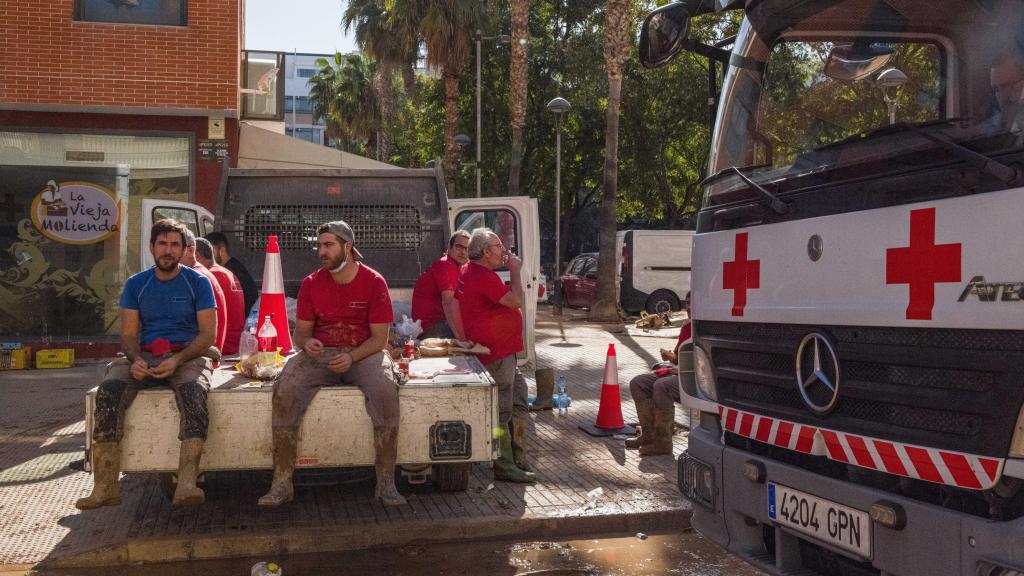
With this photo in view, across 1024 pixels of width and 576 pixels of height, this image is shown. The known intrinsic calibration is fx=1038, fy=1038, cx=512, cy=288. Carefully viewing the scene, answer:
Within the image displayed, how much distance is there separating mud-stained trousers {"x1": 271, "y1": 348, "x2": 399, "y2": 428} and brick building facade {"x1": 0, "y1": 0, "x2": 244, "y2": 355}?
9.65 metres

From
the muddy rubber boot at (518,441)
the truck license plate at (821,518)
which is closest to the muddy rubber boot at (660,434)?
the muddy rubber boot at (518,441)

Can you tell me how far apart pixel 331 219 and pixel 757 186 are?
19.6 ft

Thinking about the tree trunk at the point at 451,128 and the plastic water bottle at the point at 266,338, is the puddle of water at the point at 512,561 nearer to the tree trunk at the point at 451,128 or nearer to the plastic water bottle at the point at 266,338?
the plastic water bottle at the point at 266,338

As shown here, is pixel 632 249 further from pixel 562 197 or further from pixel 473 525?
pixel 473 525

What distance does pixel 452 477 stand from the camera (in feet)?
23.3

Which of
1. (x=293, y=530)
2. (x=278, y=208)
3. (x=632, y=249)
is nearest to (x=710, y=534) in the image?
(x=293, y=530)

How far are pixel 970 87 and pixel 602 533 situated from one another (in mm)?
3911

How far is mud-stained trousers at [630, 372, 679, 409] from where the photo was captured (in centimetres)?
833

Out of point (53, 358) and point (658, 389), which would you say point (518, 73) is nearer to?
point (53, 358)

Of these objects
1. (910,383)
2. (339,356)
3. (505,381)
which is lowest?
(505,381)

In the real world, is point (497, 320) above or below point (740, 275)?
below

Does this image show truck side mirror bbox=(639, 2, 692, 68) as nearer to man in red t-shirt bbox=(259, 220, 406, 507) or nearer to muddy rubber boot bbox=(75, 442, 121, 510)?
man in red t-shirt bbox=(259, 220, 406, 507)

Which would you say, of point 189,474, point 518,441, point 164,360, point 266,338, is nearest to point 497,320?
point 518,441

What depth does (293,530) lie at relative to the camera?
618 cm
